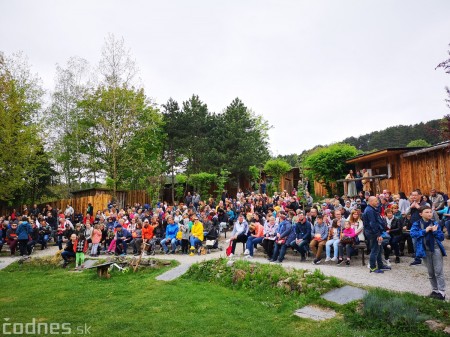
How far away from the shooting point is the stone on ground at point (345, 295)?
6134 mm

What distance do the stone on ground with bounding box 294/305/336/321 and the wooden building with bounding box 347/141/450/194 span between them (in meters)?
10.00

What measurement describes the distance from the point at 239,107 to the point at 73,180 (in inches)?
673

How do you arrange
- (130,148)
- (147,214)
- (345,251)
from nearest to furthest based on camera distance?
(345,251) → (147,214) → (130,148)

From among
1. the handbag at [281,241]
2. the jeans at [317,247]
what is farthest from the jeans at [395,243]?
the handbag at [281,241]

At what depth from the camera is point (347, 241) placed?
9180 mm

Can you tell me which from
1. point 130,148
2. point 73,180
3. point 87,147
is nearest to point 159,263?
point 130,148

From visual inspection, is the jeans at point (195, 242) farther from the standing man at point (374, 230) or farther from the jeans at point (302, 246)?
the standing man at point (374, 230)

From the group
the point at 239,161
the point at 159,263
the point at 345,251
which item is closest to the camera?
the point at 345,251

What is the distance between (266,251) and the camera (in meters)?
11.2

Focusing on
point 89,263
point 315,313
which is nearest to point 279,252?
point 315,313

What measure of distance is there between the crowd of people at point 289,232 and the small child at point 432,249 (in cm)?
2

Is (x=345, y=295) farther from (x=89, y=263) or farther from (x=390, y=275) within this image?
(x=89, y=263)

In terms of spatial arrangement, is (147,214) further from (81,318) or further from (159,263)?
(81,318)

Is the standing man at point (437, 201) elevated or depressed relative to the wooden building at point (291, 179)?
depressed
